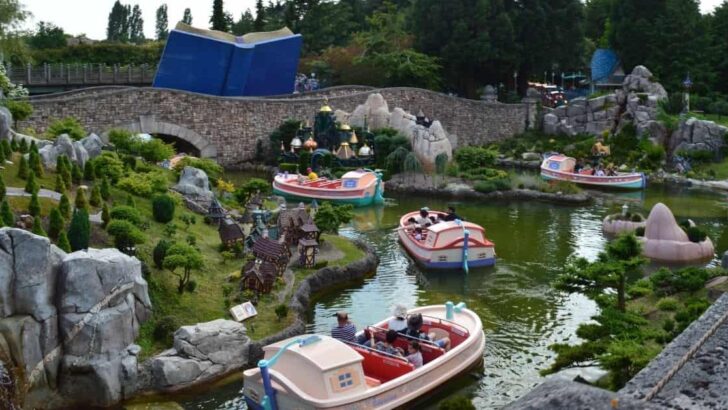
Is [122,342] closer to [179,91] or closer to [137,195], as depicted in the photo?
[137,195]

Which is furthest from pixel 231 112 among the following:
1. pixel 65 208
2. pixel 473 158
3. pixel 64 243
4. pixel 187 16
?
pixel 187 16

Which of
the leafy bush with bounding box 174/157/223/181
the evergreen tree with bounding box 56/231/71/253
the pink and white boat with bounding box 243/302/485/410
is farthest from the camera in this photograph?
the leafy bush with bounding box 174/157/223/181

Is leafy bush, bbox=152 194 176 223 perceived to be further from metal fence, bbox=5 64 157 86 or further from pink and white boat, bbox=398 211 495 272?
metal fence, bbox=5 64 157 86

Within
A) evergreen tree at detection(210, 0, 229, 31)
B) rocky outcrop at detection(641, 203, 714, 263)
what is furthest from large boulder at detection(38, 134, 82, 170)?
evergreen tree at detection(210, 0, 229, 31)

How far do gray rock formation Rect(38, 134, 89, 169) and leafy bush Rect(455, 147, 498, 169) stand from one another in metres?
23.3

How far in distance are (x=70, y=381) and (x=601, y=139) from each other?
144ft

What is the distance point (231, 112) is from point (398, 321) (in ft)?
106

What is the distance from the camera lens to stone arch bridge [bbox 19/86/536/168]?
43250mm

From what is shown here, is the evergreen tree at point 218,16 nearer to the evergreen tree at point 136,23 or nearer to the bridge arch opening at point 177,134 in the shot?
the bridge arch opening at point 177,134

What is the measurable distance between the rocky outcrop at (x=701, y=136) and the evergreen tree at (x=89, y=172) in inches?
1413

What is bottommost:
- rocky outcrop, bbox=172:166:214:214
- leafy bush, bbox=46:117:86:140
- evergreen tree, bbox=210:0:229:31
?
rocky outcrop, bbox=172:166:214:214

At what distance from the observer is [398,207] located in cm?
3938

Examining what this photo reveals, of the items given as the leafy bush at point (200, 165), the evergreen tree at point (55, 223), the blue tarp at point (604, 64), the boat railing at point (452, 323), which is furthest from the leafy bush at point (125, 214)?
the blue tarp at point (604, 64)

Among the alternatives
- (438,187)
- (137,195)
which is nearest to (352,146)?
(438,187)
